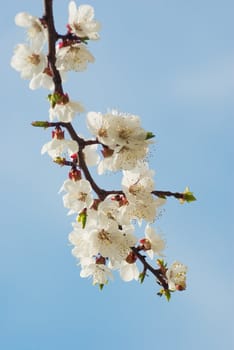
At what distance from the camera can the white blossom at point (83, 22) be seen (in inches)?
140

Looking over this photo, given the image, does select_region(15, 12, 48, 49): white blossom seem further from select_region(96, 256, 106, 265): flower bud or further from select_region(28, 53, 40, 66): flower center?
select_region(96, 256, 106, 265): flower bud

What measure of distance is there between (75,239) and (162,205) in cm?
61

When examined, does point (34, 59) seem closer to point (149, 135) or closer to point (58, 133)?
point (58, 133)

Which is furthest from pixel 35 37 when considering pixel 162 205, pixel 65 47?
pixel 162 205

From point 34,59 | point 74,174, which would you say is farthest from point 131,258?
point 34,59

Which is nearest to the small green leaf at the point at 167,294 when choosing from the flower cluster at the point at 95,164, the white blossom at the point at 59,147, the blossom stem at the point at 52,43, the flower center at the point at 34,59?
the flower cluster at the point at 95,164

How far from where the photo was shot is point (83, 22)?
11.8 ft

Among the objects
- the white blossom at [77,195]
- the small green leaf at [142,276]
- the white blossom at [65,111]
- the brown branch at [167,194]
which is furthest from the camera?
the small green leaf at [142,276]

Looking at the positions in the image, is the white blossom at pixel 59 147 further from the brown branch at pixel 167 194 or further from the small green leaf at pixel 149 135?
the brown branch at pixel 167 194

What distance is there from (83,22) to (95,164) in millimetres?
885

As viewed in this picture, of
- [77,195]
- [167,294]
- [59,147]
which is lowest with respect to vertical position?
[167,294]

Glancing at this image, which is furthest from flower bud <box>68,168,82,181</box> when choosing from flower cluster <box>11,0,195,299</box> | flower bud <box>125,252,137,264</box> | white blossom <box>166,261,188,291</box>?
white blossom <box>166,261,188,291</box>

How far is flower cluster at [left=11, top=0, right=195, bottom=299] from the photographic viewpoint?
11.5 ft

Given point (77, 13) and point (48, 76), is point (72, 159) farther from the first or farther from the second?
point (77, 13)
